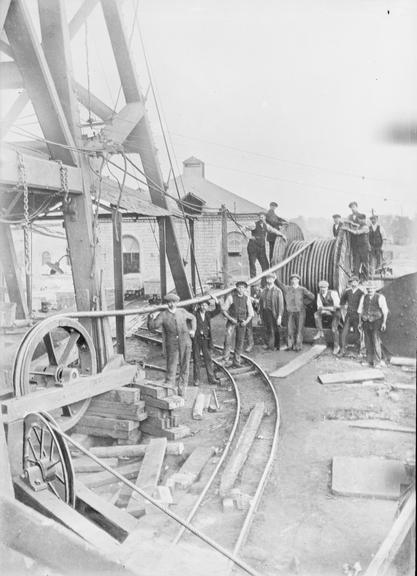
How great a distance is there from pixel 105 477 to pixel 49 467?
1.54 metres

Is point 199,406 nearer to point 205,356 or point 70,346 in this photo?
point 205,356

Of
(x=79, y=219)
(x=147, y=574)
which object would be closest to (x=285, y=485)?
(x=147, y=574)

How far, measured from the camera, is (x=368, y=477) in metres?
5.63

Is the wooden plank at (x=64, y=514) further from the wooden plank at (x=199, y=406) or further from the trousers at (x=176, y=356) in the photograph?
the trousers at (x=176, y=356)

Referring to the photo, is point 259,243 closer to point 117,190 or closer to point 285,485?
point 117,190

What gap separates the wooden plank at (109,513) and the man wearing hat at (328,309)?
645 centimetres

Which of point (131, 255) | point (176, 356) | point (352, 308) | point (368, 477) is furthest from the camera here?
point (131, 255)

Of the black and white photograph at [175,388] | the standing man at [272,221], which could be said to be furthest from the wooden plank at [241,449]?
the standing man at [272,221]

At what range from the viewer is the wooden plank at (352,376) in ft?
28.9

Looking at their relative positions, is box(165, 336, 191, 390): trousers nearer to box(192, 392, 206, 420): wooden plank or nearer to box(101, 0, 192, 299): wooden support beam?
box(192, 392, 206, 420): wooden plank

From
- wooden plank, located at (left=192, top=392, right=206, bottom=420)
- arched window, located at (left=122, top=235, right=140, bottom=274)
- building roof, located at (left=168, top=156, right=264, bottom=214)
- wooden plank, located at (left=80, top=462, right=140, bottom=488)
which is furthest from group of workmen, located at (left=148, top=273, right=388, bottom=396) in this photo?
arched window, located at (left=122, top=235, right=140, bottom=274)

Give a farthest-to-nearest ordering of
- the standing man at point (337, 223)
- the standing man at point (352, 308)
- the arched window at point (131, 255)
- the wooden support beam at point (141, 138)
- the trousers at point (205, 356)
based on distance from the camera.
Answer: the arched window at point (131, 255) → the standing man at point (337, 223) → the standing man at point (352, 308) → the trousers at point (205, 356) → the wooden support beam at point (141, 138)

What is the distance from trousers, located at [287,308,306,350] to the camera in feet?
36.2

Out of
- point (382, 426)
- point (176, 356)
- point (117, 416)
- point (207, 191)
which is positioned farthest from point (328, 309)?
point (207, 191)
